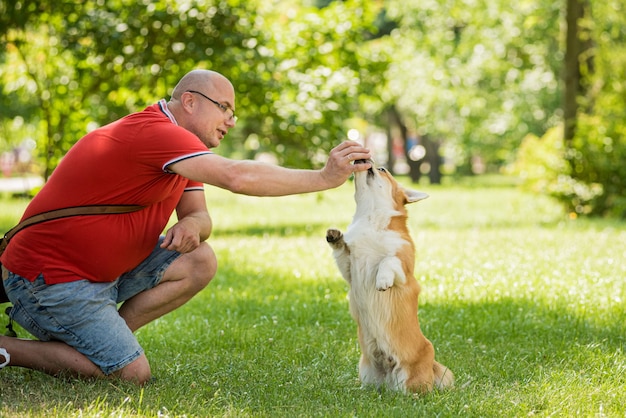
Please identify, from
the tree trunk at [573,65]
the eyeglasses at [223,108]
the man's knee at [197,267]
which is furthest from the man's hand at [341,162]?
the tree trunk at [573,65]

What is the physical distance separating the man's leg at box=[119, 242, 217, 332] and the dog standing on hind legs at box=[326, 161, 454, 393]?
884 millimetres

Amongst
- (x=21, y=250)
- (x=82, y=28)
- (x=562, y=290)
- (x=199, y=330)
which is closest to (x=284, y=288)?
(x=199, y=330)

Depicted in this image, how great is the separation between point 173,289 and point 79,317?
664mm

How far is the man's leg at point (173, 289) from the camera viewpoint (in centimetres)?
487

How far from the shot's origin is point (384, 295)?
14.4 ft

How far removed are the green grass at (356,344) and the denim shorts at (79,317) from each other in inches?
7.0

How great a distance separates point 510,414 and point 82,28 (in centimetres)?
899

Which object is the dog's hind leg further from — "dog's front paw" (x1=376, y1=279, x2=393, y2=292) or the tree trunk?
the tree trunk

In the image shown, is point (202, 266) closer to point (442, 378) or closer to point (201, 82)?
point (201, 82)

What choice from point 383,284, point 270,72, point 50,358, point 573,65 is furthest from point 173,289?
point 573,65

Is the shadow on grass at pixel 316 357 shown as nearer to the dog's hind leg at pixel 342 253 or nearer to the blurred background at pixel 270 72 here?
the dog's hind leg at pixel 342 253

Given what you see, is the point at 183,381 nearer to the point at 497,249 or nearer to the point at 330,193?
the point at 497,249

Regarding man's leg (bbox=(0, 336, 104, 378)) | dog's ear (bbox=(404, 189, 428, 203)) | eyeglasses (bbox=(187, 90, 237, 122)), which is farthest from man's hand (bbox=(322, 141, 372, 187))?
man's leg (bbox=(0, 336, 104, 378))

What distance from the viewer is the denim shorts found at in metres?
4.32
